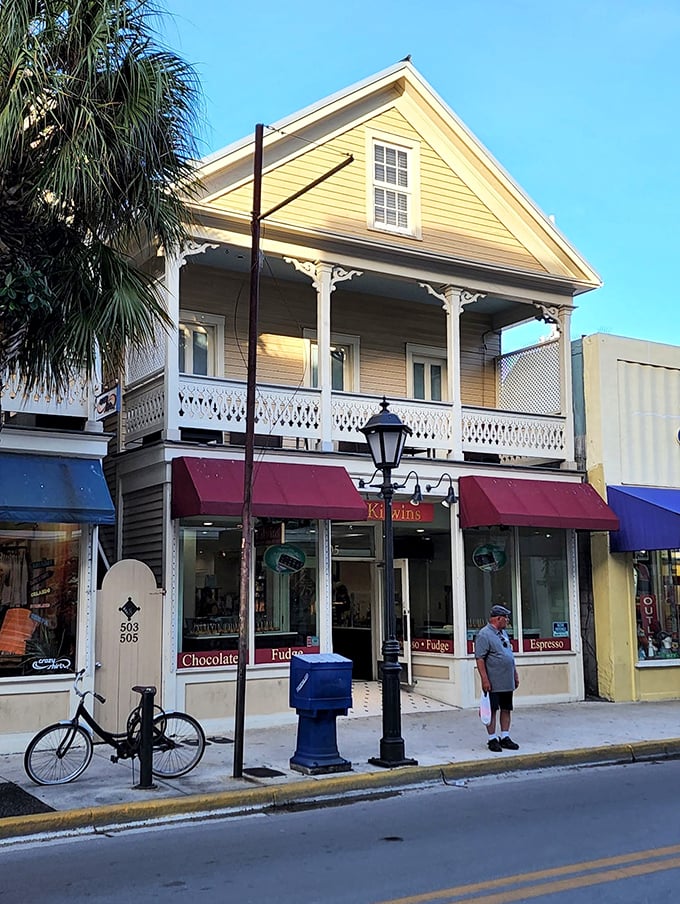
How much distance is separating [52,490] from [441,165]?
9.22 m

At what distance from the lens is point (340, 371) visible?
1836 centimetres

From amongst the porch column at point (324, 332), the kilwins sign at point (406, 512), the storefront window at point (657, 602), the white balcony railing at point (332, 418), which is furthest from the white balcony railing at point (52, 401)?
the storefront window at point (657, 602)

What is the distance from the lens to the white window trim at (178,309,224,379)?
16750 millimetres

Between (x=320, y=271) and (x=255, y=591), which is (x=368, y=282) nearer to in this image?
(x=320, y=271)

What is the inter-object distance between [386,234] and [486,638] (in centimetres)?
727

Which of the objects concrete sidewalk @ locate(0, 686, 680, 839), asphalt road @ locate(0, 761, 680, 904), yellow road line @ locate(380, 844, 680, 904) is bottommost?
asphalt road @ locate(0, 761, 680, 904)

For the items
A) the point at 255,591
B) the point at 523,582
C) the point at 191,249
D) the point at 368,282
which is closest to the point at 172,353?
the point at 191,249

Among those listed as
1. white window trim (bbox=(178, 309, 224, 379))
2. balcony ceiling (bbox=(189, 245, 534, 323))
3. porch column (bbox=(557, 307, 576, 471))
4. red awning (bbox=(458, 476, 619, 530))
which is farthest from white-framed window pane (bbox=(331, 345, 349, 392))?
porch column (bbox=(557, 307, 576, 471))

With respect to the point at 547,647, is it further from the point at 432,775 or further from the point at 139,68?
the point at 139,68

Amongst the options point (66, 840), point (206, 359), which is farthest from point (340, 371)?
point (66, 840)

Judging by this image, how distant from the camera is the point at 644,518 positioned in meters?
17.0

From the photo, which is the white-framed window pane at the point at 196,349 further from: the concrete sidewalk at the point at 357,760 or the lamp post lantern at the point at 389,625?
the concrete sidewalk at the point at 357,760

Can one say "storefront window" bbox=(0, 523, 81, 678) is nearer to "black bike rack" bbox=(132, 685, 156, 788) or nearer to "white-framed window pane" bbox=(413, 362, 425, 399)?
"black bike rack" bbox=(132, 685, 156, 788)

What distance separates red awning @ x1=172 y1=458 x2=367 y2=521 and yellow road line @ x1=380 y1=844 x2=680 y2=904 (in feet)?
24.1
